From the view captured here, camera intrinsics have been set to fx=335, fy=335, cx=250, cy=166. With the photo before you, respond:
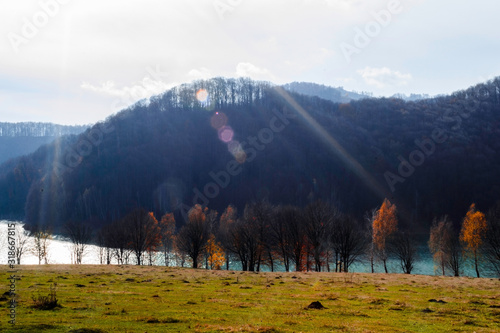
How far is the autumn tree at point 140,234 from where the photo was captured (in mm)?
79000

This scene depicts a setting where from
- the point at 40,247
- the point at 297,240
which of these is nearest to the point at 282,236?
the point at 297,240

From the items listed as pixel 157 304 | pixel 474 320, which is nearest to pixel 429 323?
pixel 474 320

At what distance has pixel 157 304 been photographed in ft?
69.4

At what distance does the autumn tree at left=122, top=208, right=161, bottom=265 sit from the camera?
79.0 metres

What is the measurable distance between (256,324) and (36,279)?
27.5 m

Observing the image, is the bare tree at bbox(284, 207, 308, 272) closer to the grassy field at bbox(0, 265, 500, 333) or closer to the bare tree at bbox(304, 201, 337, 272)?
the bare tree at bbox(304, 201, 337, 272)

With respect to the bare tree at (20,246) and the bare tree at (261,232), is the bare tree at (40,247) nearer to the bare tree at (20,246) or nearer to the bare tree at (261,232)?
the bare tree at (20,246)

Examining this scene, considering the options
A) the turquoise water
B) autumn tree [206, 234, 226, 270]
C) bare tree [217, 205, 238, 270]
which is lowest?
the turquoise water

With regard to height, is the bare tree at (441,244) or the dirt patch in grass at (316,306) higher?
the dirt patch in grass at (316,306)

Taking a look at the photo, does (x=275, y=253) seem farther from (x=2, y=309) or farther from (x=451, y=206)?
(x=451, y=206)

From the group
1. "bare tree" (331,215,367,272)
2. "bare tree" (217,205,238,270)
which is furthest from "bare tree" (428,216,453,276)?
"bare tree" (217,205,238,270)

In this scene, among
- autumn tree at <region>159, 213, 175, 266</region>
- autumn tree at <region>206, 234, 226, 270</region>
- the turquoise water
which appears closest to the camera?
autumn tree at <region>206, 234, 226, 270</region>

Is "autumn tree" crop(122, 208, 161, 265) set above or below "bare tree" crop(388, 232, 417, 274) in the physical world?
above

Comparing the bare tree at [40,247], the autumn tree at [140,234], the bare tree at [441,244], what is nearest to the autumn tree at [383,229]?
the bare tree at [441,244]
